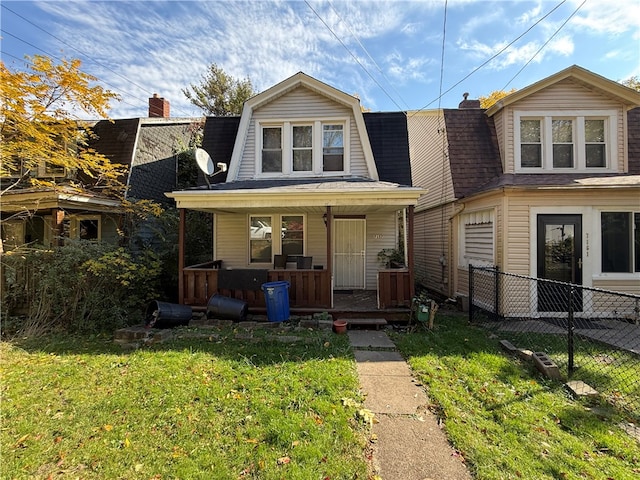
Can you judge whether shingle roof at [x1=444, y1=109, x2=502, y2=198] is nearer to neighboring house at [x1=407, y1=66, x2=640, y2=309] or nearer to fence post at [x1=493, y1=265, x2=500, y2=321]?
neighboring house at [x1=407, y1=66, x2=640, y2=309]

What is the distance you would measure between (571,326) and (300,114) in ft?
27.9

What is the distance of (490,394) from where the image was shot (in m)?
3.76

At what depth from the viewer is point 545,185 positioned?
7109mm

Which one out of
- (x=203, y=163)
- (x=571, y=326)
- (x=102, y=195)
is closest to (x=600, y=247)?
(x=571, y=326)

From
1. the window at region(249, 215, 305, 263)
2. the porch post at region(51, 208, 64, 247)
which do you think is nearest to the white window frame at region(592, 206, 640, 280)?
the window at region(249, 215, 305, 263)

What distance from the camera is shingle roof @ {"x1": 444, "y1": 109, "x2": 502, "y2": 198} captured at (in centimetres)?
Result: 889

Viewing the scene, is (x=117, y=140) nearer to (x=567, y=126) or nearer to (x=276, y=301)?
(x=276, y=301)

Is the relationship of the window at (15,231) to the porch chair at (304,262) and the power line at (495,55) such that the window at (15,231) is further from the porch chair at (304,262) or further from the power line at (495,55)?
the power line at (495,55)

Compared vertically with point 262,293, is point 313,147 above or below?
above

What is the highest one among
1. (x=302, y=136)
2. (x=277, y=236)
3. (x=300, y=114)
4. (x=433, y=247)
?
(x=300, y=114)

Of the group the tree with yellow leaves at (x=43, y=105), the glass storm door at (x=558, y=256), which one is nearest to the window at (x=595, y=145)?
the glass storm door at (x=558, y=256)

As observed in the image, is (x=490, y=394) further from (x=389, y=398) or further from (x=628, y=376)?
(x=628, y=376)

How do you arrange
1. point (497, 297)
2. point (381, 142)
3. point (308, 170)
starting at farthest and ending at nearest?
point (381, 142) → point (308, 170) → point (497, 297)

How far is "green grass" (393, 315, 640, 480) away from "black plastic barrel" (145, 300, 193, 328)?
193 inches
